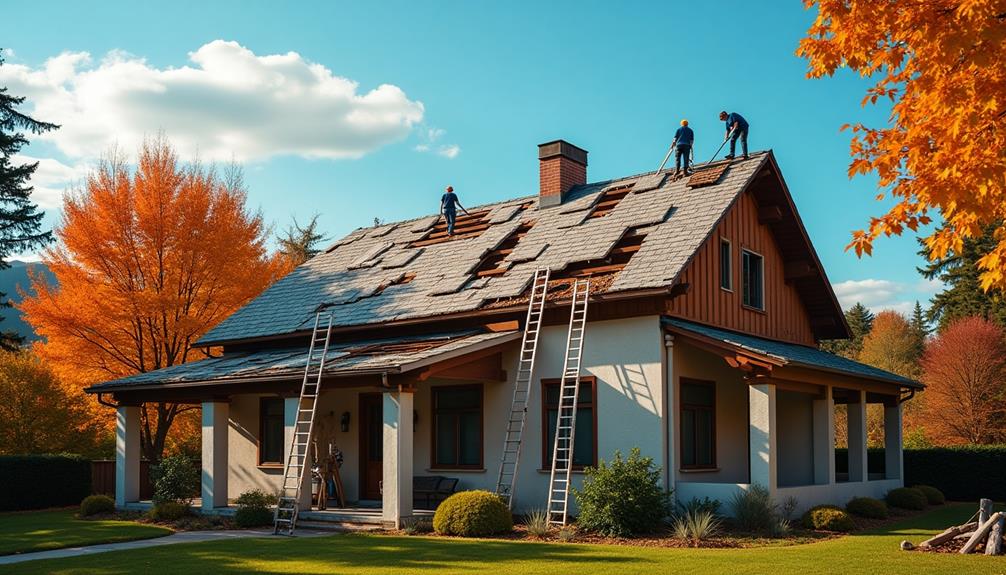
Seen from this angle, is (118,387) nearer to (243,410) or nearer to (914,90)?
(243,410)

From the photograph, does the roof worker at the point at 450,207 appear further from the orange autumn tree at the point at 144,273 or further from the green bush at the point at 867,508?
the green bush at the point at 867,508

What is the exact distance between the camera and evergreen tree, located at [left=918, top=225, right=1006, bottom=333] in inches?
1682

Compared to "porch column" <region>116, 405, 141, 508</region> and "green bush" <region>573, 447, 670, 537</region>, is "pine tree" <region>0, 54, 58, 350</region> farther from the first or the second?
"green bush" <region>573, 447, 670, 537</region>

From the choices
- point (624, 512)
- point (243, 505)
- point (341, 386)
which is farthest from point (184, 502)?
point (624, 512)

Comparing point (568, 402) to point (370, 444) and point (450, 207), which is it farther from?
point (450, 207)

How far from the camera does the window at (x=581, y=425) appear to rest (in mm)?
18312

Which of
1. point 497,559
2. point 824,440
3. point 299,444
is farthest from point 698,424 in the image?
point 299,444

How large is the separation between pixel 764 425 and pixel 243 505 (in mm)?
10143

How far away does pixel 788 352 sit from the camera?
66.8ft

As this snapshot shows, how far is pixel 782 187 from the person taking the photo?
862 inches

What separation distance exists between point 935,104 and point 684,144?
12791 millimetres

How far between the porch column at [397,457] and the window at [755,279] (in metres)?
8.70

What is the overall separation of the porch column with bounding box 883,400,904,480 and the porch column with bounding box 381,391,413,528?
12496 mm

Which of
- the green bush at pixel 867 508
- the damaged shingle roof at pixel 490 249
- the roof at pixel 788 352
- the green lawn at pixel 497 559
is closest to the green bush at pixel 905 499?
the roof at pixel 788 352
